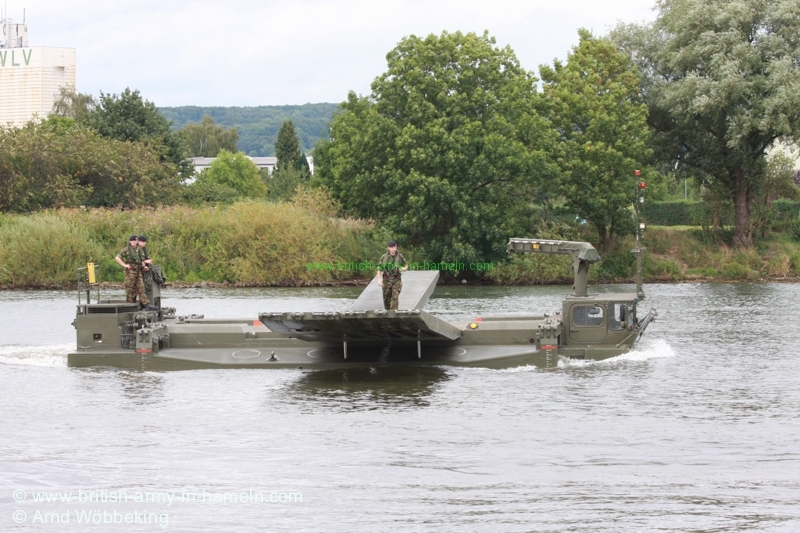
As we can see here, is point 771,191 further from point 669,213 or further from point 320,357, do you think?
point 320,357

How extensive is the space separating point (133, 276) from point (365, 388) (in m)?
7.05

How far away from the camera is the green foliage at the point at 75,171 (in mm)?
65438

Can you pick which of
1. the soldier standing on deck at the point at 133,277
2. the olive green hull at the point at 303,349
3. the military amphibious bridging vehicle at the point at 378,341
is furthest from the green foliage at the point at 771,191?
the soldier standing on deck at the point at 133,277

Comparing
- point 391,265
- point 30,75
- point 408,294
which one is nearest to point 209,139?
point 30,75

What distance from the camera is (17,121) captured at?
568 ft

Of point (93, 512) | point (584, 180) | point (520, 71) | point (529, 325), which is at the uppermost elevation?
point (520, 71)

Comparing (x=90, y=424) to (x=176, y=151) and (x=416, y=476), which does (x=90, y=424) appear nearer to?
(x=416, y=476)

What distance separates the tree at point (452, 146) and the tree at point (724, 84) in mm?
8296

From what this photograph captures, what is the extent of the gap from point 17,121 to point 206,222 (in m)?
125

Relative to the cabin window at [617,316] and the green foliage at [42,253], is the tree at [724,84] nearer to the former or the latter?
the green foliage at [42,253]

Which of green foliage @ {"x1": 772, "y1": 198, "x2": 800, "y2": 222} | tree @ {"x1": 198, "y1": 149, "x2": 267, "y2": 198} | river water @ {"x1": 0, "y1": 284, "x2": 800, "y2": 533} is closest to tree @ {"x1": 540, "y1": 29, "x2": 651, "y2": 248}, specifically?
green foliage @ {"x1": 772, "y1": 198, "x2": 800, "y2": 222}

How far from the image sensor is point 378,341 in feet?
88.2

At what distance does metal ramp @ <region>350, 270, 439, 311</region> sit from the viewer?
26438 mm

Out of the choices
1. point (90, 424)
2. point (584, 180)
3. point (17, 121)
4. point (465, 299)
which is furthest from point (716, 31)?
point (17, 121)
